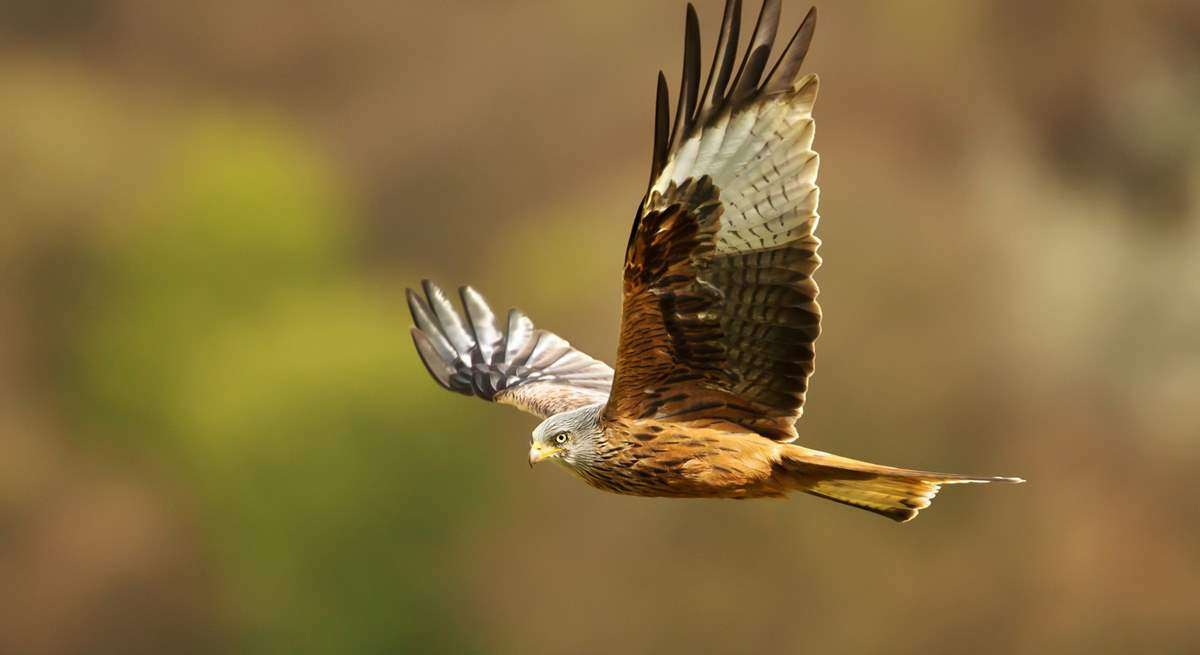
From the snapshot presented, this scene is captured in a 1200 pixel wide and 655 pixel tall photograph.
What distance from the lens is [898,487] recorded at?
8.64 ft

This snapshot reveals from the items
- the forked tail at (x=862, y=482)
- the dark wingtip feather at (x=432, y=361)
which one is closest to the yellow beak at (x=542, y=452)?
the forked tail at (x=862, y=482)

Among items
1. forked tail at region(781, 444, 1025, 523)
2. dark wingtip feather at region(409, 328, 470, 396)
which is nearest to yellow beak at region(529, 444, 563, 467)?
forked tail at region(781, 444, 1025, 523)

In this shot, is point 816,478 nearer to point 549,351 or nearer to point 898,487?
point 898,487

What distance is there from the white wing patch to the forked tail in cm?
40

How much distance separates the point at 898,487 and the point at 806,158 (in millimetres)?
651

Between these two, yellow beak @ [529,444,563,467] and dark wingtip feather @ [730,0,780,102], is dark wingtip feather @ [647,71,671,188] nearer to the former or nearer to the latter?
dark wingtip feather @ [730,0,780,102]

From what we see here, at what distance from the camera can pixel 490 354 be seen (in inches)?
144

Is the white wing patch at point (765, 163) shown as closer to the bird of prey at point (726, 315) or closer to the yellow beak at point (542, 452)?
the bird of prey at point (726, 315)

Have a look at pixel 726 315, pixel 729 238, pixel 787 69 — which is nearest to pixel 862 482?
pixel 726 315

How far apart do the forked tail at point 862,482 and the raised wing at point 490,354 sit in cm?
82

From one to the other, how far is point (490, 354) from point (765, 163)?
1.37m

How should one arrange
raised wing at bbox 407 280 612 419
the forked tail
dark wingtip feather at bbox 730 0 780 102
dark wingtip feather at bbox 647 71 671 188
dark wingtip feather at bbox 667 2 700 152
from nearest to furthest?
1. dark wingtip feather at bbox 647 71 671 188
2. dark wingtip feather at bbox 667 2 700 152
3. dark wingtip feather at bbox 730 0 780 102
4. the forked tail
5. raised wing at bbox 407 280 612 419

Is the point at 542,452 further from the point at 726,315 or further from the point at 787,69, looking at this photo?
the point at 787,69

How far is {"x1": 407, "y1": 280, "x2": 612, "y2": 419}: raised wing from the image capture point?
3.48 m
